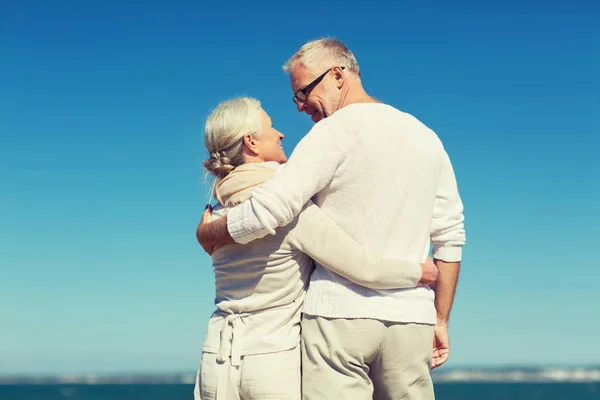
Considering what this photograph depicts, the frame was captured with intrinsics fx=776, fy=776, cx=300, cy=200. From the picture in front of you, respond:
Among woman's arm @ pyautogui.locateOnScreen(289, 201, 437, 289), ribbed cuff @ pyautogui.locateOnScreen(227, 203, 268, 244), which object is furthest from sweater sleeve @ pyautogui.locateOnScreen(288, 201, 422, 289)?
ribbed cuff @ pyautogui.locateOnScreen(227, 203, 268, 244)

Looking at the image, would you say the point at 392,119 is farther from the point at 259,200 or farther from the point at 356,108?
the point at 259,200

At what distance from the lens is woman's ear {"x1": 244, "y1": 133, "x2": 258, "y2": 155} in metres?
3.12

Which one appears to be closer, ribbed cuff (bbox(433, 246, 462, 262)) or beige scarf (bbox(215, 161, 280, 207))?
beige scarf (bbox(215, 161, 280, 207))

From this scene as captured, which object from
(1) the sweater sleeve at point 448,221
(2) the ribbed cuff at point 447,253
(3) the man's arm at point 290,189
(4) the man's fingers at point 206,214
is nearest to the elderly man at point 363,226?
(3) the man's arm at point 290,189

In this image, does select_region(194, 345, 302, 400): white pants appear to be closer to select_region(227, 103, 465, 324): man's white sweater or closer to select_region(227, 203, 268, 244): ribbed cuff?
select_region(227, 103, 465, 324): man's white sweater

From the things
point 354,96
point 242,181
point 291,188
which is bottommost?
point 291,188

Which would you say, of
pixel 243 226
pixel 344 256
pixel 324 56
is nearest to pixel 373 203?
pixel 344 256

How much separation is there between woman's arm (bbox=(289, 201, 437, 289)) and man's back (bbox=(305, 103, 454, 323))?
5 centimetres

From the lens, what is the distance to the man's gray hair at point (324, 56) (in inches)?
126

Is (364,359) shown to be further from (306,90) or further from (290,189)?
(306,90)

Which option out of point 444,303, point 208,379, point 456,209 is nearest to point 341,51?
point 456,209

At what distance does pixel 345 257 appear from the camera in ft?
9.14

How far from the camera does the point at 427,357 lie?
9.73 ft

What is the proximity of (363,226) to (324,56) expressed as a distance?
0.78 m
